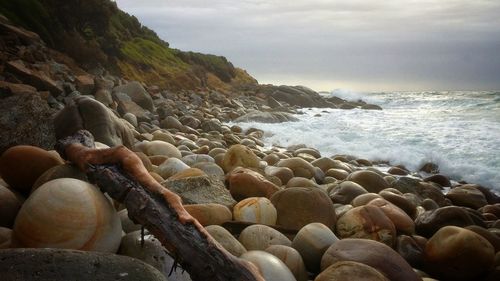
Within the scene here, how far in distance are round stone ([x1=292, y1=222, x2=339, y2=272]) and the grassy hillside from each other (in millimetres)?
13892

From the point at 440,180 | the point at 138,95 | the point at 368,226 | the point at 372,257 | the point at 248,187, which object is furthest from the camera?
the point at 138,95

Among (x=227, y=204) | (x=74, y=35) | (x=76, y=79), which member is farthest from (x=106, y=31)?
(x=227, y=204)

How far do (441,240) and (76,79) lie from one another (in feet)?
28.9

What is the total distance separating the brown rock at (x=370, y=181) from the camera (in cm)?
568

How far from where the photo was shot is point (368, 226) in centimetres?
347

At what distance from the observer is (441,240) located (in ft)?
11.0

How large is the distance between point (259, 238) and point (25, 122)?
97.9 inches

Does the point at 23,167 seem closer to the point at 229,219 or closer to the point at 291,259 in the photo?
the point at 229,219

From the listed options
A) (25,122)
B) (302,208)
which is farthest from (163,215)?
(25,122)

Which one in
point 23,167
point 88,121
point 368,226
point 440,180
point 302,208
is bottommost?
point 440,180

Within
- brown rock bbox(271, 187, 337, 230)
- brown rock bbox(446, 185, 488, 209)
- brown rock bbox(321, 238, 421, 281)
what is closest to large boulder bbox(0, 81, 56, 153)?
brown rock bbox(271, 187, 337, 230)

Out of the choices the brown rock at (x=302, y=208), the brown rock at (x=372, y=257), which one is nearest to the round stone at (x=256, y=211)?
the brown rock at (x=302, y=208)

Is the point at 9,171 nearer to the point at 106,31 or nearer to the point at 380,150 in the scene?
the point at 380,150

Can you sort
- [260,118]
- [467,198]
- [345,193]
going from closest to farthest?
[345,193] < [467,198] < [260,118]
